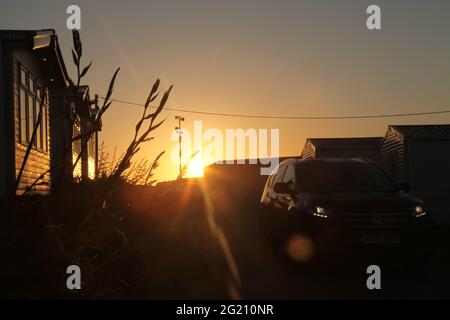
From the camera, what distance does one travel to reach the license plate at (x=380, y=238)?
722 centimetres

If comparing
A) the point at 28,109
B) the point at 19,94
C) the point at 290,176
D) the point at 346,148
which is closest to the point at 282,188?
the point at 290,176

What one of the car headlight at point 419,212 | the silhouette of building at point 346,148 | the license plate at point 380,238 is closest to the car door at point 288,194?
the license plate at point 380,238

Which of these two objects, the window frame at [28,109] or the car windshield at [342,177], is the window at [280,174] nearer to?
the car windshield at [342,177]

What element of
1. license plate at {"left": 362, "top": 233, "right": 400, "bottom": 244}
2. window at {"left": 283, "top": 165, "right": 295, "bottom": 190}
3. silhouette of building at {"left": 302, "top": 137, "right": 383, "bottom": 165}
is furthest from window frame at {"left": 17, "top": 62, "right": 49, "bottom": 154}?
silhouette of building at {"left": 302, "top": 137, "right": 383, "bottom": 165}

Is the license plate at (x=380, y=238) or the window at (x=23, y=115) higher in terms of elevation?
the window at (x=23, y=115)

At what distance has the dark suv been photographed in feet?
23.9

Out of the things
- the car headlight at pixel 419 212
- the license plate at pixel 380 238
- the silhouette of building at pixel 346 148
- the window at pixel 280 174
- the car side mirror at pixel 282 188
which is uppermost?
the silhouette of building at pixel 346 148

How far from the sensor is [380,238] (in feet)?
23.8

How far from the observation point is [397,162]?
74.4 feet

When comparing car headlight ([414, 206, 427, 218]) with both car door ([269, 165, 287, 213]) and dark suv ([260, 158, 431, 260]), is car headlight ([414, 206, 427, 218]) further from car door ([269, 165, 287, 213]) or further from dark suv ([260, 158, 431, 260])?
car door ([269, 165, 287, 213])

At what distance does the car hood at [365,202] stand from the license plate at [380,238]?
332 millimetres

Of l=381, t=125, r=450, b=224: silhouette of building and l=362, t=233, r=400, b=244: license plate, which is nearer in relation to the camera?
l=362, t=233, r=400, b=244: license plate

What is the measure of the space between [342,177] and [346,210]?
2.02 metres
